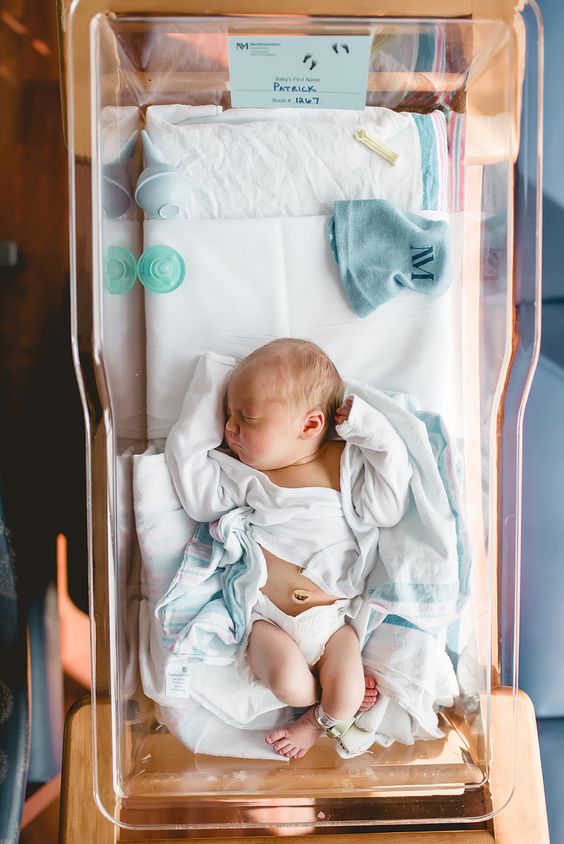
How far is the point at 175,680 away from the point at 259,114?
32.9 inches

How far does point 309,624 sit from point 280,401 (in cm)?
31

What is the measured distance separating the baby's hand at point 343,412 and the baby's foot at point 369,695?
36 centimetres

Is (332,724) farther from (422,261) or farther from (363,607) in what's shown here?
(422,261)

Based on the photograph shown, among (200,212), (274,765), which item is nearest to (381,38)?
(200,212)

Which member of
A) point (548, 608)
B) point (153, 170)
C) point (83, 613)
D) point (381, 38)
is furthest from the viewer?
point (83, 613)

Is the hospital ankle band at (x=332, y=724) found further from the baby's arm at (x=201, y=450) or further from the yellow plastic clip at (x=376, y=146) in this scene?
the yellow plastic clip at (x=376, y=146)

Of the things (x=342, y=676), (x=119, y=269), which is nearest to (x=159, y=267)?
(x=119, y=269)

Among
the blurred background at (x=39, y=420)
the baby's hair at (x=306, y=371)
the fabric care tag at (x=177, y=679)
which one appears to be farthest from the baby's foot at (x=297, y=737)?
the blurred background at (x=39, y=420)

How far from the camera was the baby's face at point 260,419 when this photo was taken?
3.28 ft

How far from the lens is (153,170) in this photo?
1.07 m

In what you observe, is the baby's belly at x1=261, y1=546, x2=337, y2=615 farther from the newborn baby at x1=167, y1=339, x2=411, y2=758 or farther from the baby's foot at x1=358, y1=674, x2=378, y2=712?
the baby's foot at x1=358, y1=674, x2=378, y2=712

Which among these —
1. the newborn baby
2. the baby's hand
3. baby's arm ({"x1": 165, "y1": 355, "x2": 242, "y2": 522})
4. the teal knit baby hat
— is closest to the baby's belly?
the newborn baby

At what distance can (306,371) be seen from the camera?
102 cm

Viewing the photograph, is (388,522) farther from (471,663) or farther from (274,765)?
(274,765)
